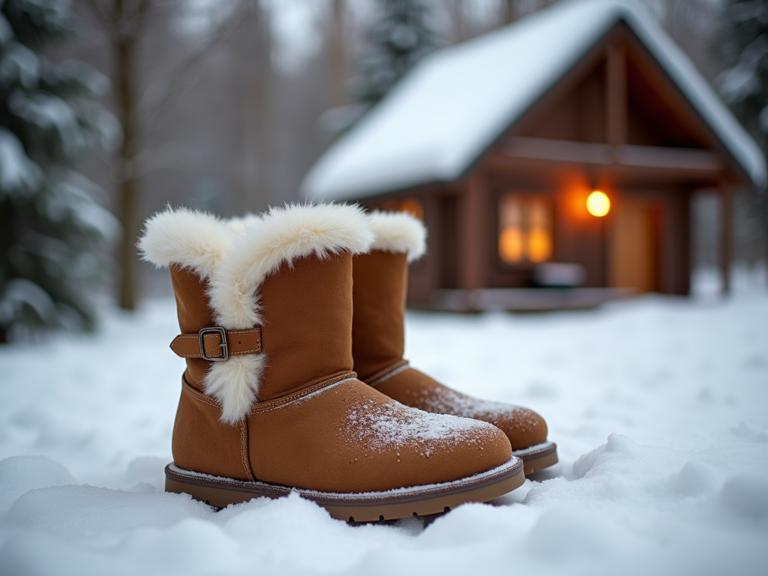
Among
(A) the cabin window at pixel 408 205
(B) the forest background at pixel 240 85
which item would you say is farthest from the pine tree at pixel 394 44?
Answer: (A) the cabin window at pixel 408 205

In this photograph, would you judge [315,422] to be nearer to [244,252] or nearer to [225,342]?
[225,342]

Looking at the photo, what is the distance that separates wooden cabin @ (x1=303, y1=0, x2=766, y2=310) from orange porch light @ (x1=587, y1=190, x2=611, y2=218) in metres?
0.02

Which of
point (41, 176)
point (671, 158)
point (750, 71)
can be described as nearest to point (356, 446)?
point (41, 176)

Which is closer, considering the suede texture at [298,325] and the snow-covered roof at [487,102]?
the suede texture at [298,325]

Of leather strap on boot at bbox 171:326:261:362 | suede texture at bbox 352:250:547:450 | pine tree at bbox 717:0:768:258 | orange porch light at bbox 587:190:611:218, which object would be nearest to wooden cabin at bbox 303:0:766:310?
orange porch light at bbox 587:190:611:218

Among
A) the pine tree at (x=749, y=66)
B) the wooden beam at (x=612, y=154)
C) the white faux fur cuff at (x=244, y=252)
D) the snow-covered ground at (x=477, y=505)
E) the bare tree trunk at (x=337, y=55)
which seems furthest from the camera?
the bare tree trunk at (x=337, y=55)

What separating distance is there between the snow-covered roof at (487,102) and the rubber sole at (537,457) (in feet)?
Result: 18.0

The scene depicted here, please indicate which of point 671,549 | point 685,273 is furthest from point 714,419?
point 685,273

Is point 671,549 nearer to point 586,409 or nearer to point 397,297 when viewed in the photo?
point 397,297

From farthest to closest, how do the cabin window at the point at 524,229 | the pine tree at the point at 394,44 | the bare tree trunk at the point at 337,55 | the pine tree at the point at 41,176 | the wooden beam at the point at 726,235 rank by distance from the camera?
the bare tree trunk at the point at 337,55 → the pine tree at the point at 394,44 → the wooden beam at the point at 726,235 → the cabin window at the point at 524,229 → the pine tree at the point at 41,176

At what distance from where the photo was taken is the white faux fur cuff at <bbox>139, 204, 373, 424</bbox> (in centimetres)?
133

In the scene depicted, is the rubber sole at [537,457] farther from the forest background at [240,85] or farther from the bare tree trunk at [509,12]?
the bare tree trunk at [509,12]

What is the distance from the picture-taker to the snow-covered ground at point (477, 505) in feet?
3.17

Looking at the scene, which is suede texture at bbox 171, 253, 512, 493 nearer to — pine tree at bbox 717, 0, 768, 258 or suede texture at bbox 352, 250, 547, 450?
suede texture at bbox 352, 250, 547, 450
